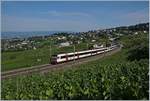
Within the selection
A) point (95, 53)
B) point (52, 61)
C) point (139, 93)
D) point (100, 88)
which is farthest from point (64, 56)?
point (139, 93)

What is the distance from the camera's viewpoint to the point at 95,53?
90312 mm

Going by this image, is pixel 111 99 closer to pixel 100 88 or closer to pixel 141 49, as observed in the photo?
pixel 100 88

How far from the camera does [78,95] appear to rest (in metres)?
12.4

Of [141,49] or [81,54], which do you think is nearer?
[141,49]

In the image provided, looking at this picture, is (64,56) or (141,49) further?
(64,56)

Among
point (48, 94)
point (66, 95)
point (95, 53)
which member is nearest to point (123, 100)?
point (48, 94)

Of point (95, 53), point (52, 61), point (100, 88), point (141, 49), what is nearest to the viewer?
point (100, 88)

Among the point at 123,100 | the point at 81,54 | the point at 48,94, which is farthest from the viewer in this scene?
the point at 81,54

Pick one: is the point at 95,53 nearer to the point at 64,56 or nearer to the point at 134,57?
the point at 64,56

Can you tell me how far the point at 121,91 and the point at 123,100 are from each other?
2.69ft

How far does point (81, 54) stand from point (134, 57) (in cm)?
2075

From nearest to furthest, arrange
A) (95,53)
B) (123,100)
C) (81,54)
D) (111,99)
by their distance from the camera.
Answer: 1. (123,100)
2. (111,99)
3. (81,54)
4. (95,53)

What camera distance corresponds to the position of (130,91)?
32.5 ft

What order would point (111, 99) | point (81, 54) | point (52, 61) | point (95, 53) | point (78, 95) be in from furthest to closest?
point (95, 53) < point (81, 54) < point (52, 61) < point (78, 95) < point (111, 99)
